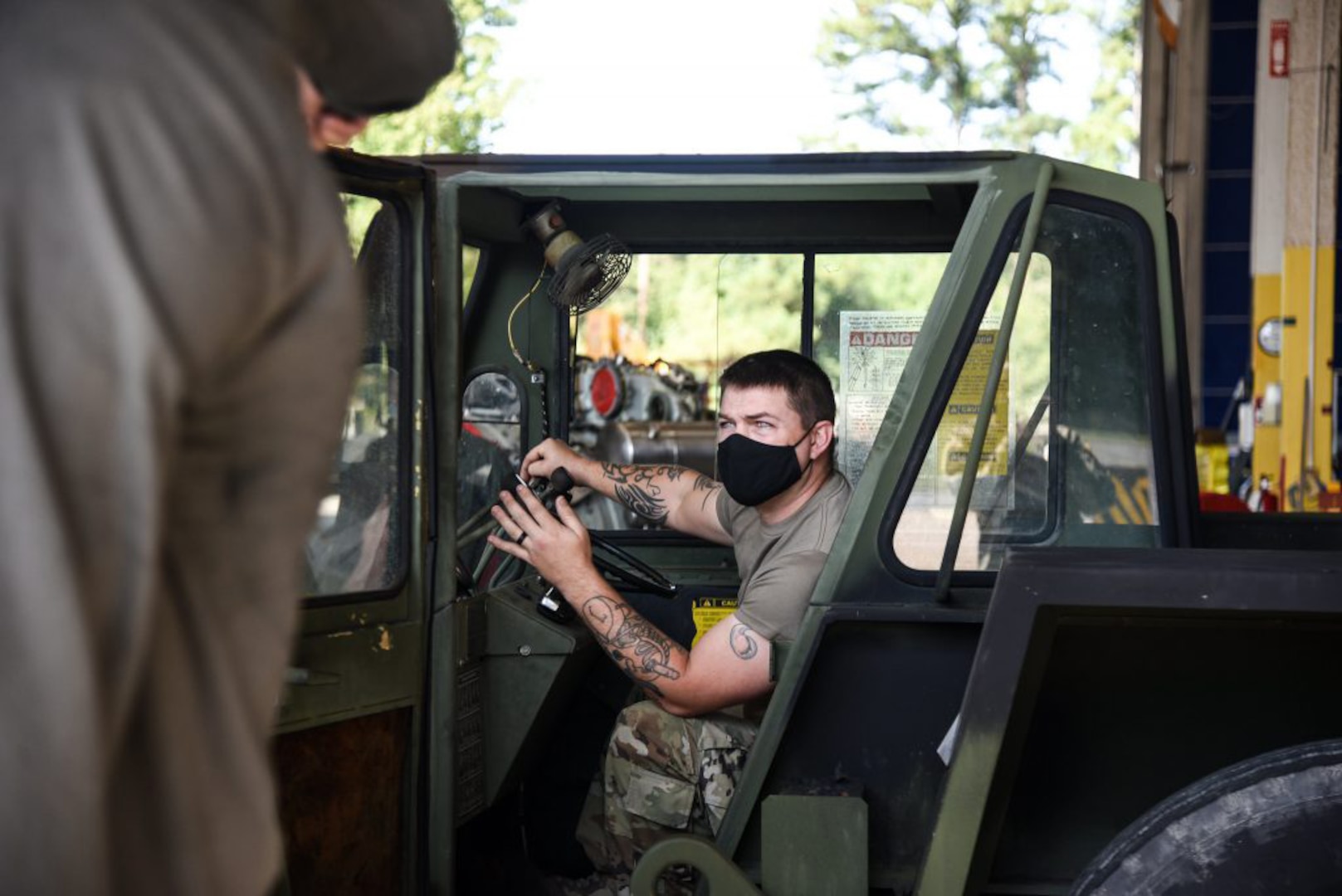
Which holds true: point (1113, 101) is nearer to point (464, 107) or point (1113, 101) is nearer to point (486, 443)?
point (464, 107)

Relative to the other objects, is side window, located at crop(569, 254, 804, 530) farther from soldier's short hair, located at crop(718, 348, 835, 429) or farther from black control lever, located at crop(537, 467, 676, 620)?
black control lever, located at crop(537, 467, 676, 620)

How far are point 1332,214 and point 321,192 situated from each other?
1165cm

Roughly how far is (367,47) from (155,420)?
46 centimetres

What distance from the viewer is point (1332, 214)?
11492mm

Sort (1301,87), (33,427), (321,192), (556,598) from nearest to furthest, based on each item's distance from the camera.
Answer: (33,427) < (321,192) < (556,598) < (1301,87)

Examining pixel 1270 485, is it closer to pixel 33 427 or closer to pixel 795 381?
pixel 795 381

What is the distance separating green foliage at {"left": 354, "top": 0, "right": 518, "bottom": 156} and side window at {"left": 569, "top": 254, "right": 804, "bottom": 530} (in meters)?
3.70

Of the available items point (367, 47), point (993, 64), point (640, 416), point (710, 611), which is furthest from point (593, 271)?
point (993, 64)

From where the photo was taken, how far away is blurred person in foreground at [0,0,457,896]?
1.06 metres

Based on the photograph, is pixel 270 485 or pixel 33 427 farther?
pixel 270 485

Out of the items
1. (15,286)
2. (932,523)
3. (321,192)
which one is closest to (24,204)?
(15,286)

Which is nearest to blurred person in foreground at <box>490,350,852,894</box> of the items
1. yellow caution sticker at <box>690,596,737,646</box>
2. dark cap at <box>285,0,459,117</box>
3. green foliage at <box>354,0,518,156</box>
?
yellow caution sticker at <box>690,596,737,646</box>

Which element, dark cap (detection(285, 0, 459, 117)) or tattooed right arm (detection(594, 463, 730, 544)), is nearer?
dark cap (detection(285, 0, 459, 117))

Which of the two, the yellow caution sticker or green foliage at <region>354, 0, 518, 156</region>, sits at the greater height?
green foliage at <region>354, 0, 518, 156</region>
